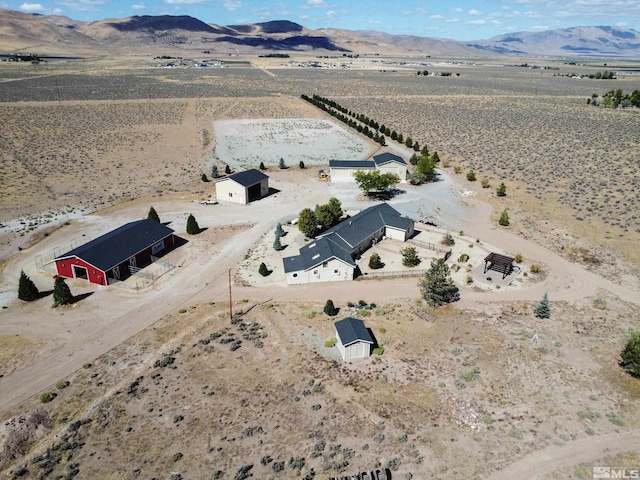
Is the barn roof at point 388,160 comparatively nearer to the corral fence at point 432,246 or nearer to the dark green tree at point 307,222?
the corral fence at point 432,246

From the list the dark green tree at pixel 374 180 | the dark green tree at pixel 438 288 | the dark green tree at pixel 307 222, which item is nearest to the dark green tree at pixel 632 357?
the dark green tree at pixel 438 288

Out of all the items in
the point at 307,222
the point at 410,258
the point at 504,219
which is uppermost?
the point at 307,222

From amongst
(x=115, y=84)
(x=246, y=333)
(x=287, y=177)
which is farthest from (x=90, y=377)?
(x=115, y=84)

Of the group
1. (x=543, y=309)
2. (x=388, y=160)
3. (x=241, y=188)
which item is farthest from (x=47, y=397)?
(x=388, y=160)

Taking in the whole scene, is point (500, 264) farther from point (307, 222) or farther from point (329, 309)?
point (307, 222)

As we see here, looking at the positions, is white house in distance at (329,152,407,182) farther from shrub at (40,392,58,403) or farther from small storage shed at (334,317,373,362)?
shrub at (40,392,58,403)

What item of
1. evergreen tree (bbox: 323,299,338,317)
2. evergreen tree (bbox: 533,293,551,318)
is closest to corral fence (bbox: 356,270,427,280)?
evergreen tree (bbox: 323,299,338,317)
